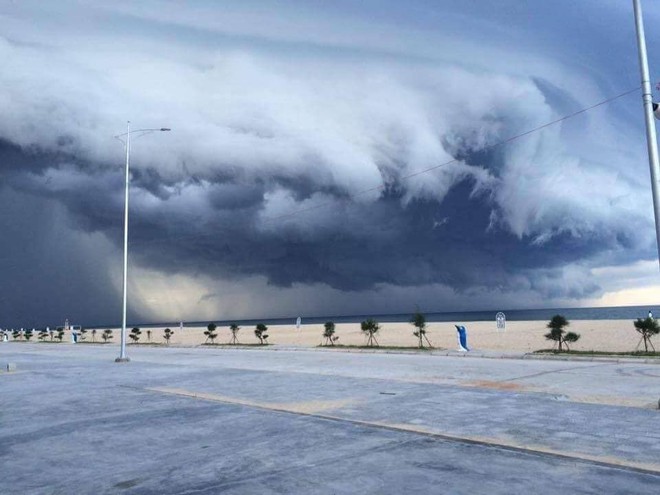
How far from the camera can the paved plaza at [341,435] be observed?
21.0ft

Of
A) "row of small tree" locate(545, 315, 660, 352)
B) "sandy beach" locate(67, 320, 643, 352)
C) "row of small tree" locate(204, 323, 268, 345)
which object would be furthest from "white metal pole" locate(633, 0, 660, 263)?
"row of small tree" locate(204, 323, 268, 345)

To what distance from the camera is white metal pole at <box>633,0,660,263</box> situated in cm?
1110

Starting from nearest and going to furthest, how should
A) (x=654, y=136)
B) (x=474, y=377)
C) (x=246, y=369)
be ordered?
(x=654, y=136), (x=474, y=377), (x=246, y=369)

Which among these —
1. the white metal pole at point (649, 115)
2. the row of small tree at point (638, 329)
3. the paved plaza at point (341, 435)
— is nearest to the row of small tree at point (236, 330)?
the row of small tree at point (638, 329)

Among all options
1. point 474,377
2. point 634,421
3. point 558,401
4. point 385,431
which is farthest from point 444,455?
point 474,377

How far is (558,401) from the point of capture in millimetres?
11664

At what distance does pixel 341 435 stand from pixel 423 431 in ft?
4.34

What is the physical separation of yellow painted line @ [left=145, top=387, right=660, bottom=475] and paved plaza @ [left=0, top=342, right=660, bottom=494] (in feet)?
0.09

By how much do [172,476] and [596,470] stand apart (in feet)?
16.7

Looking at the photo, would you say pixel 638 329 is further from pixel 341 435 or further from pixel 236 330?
pixel 236 330

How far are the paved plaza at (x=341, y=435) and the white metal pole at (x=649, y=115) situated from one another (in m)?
4.08

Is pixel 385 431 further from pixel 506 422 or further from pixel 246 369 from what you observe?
pixel 246 369

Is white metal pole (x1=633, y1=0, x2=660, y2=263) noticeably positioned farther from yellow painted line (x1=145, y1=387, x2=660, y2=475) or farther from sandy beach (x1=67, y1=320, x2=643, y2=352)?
sandy beach (x1=67, y1=320, x2=643, y2=352)

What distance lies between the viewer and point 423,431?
8930 mm
